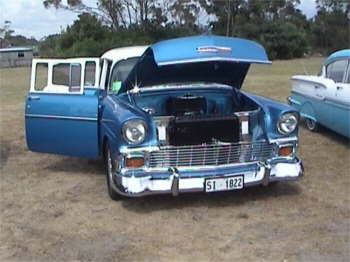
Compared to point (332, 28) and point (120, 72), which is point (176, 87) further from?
point (332, 28)

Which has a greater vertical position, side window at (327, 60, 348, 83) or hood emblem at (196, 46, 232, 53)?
hood emblem at (196, 46, 232, 53)

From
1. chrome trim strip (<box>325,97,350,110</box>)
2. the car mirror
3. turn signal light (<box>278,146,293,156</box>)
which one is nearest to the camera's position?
turn signal light (<box>278,146,293,156</box>)

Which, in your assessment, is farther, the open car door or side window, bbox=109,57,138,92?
side window, bbox=109,57,138,92

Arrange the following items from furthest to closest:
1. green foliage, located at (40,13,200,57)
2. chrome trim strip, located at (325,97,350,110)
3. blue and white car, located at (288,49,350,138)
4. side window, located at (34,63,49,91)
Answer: green foliage, located at (40,13,200,57), blue and white car, located at (288,49,350,138), chrome trim strip, located at (325,97,350,110), side window, located at (34,63,49,91)

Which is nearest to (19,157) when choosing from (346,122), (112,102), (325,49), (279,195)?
(112,102)

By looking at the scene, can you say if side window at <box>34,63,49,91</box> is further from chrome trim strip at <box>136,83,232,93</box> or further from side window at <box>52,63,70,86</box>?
chrome trim strip at <box>136,83,232,93</box>

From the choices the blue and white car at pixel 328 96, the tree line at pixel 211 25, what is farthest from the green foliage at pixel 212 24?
the blue and white car at pixel 328 96

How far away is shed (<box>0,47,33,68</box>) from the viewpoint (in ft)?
152

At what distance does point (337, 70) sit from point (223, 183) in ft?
12.9

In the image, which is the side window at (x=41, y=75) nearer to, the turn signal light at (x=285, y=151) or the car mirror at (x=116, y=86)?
the car mirror at (x=116, y=86)

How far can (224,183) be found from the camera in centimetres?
516

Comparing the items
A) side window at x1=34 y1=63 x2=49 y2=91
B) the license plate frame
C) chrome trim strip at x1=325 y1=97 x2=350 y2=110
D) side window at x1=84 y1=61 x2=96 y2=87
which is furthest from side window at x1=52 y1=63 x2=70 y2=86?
chrome trim strip at x1=325 y1=97 x2=350 y2=110

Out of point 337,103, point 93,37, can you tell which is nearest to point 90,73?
point 337,103

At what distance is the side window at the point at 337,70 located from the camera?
26.2 ft
